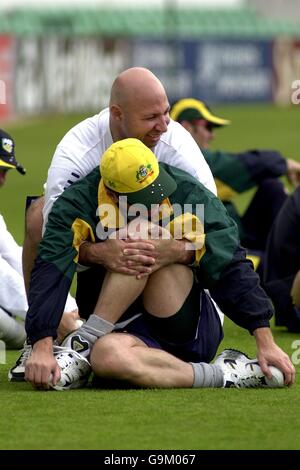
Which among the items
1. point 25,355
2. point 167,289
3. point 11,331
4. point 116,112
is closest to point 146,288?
point 167,289

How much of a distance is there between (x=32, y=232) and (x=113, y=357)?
1.13 metres

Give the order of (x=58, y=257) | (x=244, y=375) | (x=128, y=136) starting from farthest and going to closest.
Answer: (x=128, y=136) → (x=244, y=375) → (x=58, y=257)

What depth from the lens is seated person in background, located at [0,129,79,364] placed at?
7.76 m

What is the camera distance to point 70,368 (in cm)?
629

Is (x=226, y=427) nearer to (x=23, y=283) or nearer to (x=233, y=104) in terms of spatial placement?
(x=23, y=283)

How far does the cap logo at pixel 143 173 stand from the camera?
20.3ft

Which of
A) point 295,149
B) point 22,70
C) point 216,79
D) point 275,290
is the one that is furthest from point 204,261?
point 216,79

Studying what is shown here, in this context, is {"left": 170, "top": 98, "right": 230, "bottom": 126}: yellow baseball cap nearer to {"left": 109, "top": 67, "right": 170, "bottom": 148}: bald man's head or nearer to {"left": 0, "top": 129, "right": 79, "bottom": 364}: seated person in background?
{"left": 0, "top": 129, "right": 79, "bottom": 364}: seated person in background

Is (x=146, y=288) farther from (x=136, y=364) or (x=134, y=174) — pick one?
(x=134, y=174)

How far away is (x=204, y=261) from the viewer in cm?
623

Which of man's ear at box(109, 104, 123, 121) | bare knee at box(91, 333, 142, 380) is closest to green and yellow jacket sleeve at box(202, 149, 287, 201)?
man's ear at box(109, 104, 123, 121)

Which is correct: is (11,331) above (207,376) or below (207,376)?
below

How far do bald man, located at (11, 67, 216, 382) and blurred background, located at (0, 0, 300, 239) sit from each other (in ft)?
67.3
